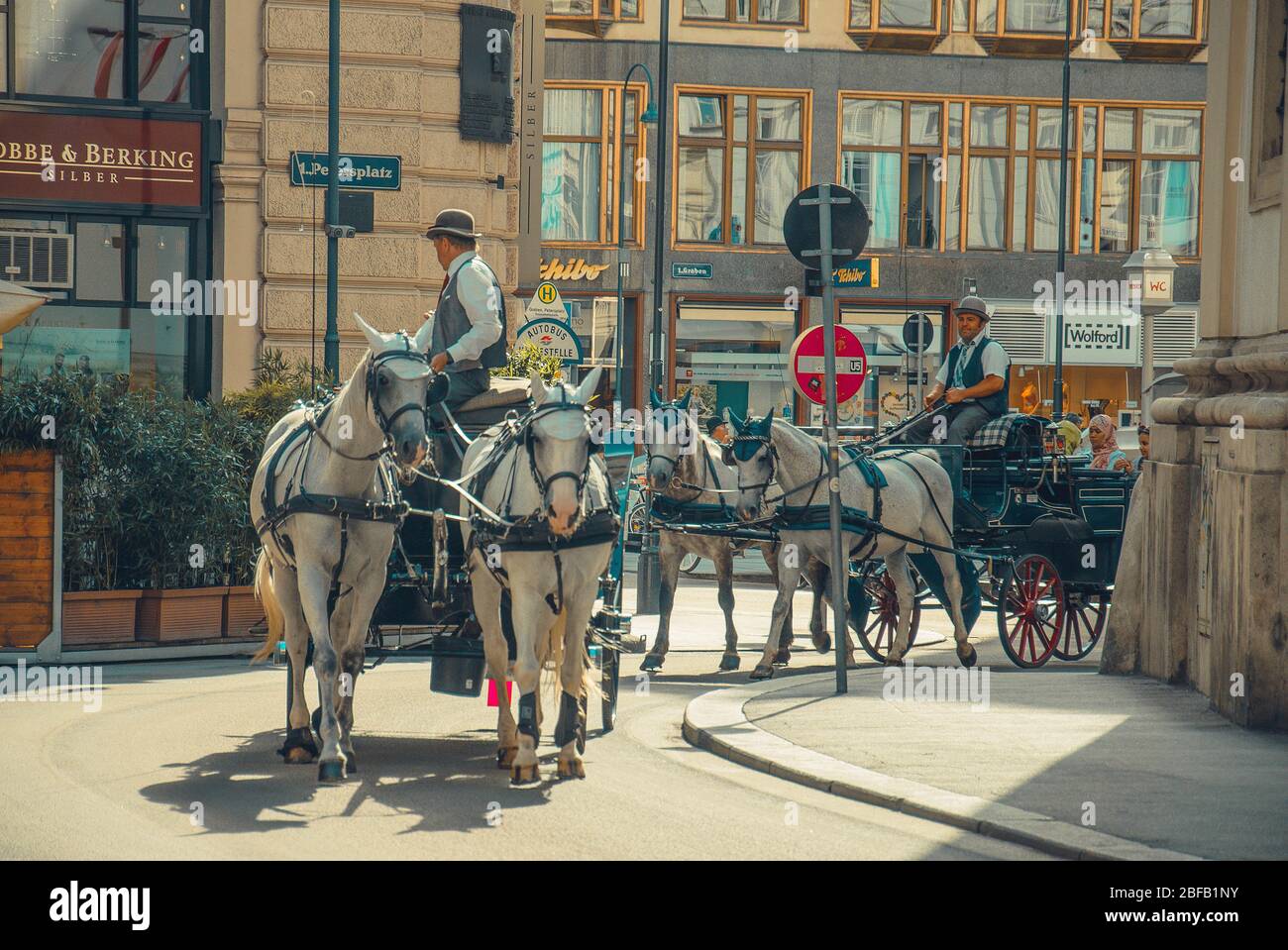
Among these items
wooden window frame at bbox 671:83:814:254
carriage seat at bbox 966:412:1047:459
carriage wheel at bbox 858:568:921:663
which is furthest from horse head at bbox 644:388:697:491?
wooden window frame at bbox 671:83:814:254

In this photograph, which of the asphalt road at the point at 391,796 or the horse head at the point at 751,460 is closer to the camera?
the asphalt road at the point at 391,796

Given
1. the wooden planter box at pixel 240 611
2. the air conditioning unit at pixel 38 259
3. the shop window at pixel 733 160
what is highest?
the shop window at pixel 733 160

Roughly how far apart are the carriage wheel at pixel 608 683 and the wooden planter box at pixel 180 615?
179 inches

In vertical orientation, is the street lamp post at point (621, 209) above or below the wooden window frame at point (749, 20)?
below

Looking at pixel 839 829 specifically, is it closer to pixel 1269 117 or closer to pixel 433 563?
pixel 433 563

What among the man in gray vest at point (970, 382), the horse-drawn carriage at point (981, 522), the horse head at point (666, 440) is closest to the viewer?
the horse-drawn carriage at point (981, 522)

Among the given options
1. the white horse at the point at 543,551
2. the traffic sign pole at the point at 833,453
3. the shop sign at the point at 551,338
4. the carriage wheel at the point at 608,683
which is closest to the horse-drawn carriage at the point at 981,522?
the traffic sign pole at the point at 833,453

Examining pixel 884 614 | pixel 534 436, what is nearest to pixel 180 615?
pixel 884 614

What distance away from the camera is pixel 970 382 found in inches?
587

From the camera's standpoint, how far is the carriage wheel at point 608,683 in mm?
10898

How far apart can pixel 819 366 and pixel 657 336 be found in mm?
18337

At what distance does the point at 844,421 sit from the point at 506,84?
A: 68.5 ft

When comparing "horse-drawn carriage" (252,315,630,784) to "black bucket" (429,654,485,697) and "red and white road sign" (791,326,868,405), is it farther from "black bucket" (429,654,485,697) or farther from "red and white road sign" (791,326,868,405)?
"red and white road sign" (791,326,868,405)

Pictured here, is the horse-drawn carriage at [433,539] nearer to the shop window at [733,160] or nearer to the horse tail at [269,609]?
the horse tail at [269,609]
